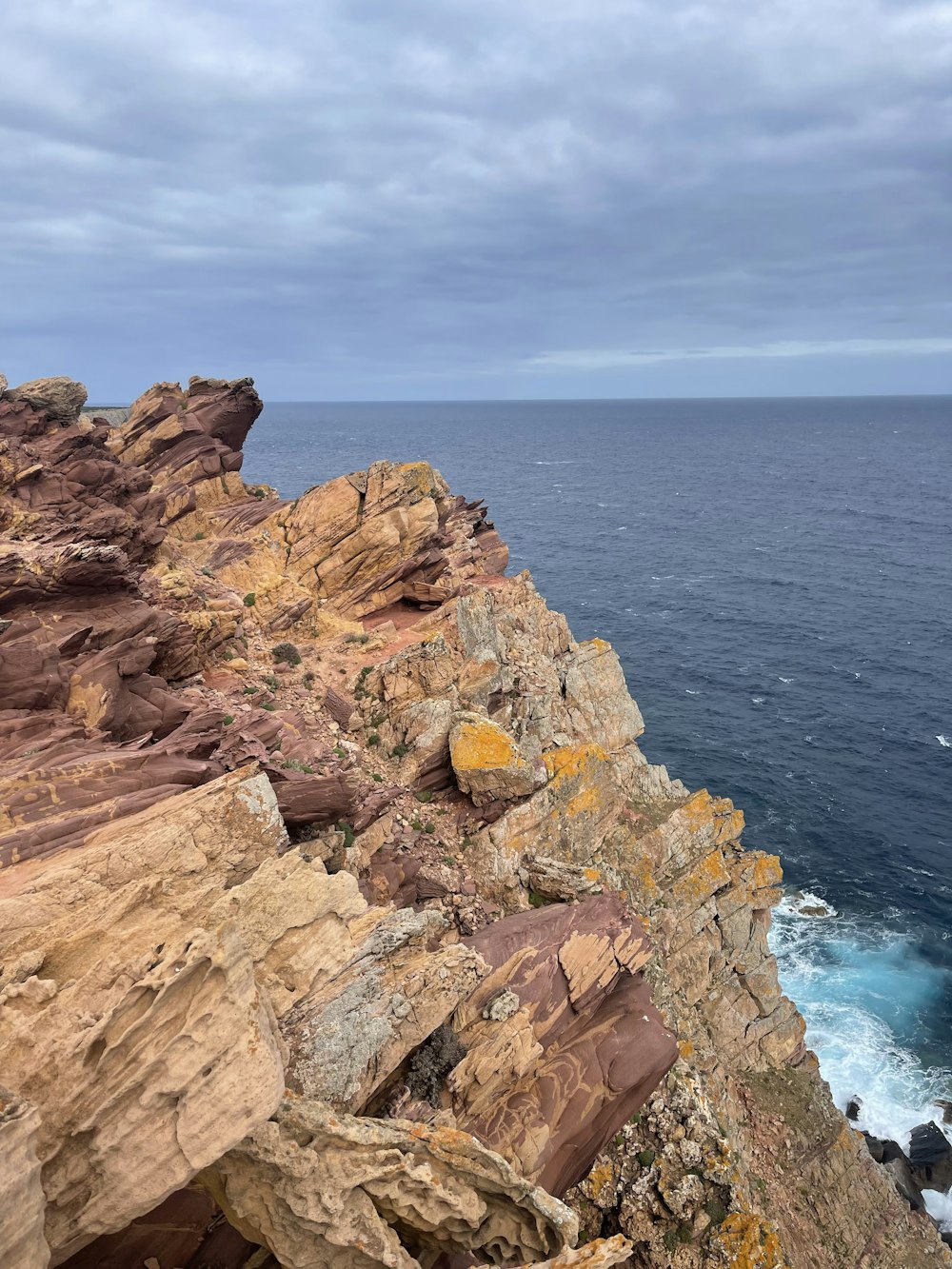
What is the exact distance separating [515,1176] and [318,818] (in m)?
11.2

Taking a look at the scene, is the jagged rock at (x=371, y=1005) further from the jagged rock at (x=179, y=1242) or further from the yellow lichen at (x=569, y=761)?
the yellow lichen at (x=569, y=761)

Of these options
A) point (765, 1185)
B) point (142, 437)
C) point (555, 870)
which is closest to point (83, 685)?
point (555, 870)

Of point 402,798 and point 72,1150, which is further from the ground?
point 72,1150

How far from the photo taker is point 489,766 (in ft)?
105

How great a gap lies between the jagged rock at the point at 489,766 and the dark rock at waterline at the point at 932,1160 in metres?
33.4

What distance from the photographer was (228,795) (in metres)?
18.2

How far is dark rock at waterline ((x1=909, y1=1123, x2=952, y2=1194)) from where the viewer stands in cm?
4175

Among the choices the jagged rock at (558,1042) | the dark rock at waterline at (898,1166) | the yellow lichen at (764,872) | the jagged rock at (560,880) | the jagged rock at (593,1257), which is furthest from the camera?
the yellow lichen at (764,872)

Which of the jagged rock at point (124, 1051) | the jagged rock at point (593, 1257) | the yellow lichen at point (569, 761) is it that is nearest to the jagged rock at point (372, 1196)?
the jagged rock at point (124, 1051)

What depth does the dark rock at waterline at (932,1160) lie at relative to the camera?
41750mm

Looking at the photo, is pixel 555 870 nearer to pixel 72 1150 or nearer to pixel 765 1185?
pixel 765 1185

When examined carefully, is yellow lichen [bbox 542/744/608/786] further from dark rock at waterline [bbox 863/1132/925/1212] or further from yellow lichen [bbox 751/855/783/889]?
dark rock at waterline [bbox 863/1132/925/1212]

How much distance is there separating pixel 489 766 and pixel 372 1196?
18.7 meters

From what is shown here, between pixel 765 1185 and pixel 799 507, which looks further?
pixel 799 507
